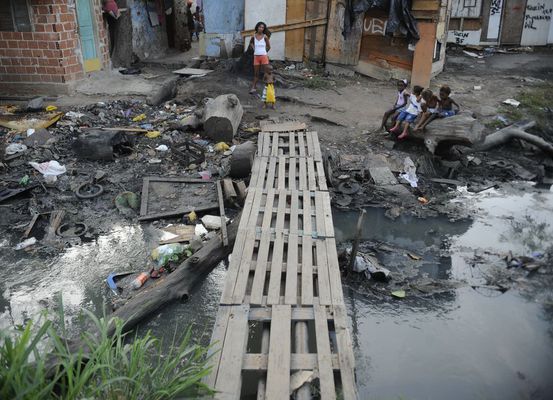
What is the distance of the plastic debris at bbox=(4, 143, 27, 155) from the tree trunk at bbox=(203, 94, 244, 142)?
2.76m

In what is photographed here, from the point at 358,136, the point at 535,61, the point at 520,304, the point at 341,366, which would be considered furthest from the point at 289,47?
the point at 341,366

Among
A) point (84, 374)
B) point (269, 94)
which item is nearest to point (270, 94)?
point (269, 94)

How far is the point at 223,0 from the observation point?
1202 centimetres

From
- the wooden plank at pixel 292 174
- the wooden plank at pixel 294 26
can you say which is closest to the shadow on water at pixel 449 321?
the wooden plank at pixel 292 174

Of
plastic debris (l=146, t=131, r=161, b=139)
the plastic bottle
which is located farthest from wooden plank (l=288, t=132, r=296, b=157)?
the plastic bottle

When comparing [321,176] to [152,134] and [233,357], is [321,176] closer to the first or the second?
[233,357]

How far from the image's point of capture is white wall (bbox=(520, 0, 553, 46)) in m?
14.3

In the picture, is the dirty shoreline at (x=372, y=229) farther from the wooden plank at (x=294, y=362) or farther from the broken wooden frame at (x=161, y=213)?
the wooden plank at (x=294, y=362)

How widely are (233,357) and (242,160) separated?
142 inches

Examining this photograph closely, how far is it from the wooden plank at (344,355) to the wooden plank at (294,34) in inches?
385

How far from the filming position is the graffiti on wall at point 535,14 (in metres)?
14.3

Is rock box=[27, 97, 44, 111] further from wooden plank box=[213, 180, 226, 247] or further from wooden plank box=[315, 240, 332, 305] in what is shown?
wooden plank box=[315, 240, 332, 305]

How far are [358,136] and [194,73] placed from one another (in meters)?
5.16

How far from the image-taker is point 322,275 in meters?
3.72
